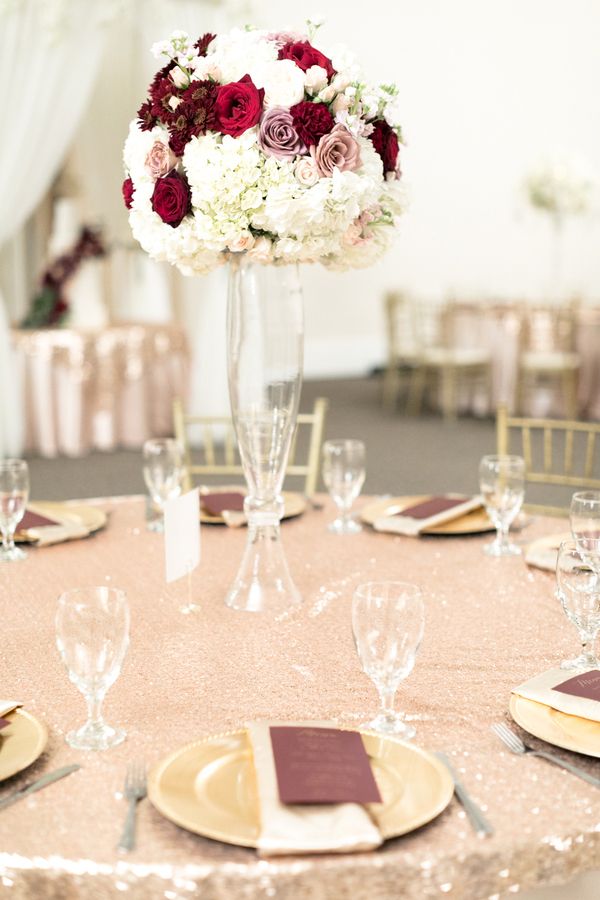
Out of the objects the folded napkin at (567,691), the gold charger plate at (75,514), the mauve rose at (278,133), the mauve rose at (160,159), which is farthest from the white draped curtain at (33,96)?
the folded napkin at (567,691)

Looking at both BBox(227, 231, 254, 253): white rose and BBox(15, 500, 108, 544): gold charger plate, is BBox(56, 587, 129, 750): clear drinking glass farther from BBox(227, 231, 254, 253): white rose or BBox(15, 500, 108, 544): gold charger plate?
BBox(15, 500, 108, 544): gold charger plate

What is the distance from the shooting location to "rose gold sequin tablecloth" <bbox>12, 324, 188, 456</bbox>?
655 centimetres

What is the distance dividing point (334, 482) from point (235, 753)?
109 cm

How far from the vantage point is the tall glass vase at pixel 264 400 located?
70.1 inches

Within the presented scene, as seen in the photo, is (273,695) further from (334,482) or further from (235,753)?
(334,482)

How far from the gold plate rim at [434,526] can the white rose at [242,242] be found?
33.4 inches

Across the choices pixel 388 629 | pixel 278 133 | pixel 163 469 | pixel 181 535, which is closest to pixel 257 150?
pixel 278 133

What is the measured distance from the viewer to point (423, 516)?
7.63 ft

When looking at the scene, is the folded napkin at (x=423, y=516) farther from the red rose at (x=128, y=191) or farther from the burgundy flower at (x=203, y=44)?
the burgundy flower at (x=203, y=44)

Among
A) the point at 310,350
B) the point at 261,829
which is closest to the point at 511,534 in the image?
the point at 261,829

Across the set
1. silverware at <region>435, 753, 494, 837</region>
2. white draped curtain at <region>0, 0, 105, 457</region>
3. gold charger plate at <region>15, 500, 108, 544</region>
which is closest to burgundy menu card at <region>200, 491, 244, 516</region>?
gold charger plate at <region>15, 500, 108, 544</region>

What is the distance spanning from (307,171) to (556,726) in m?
0.85

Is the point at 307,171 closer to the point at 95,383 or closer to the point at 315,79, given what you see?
the point at 315,79

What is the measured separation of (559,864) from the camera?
1089 mm
